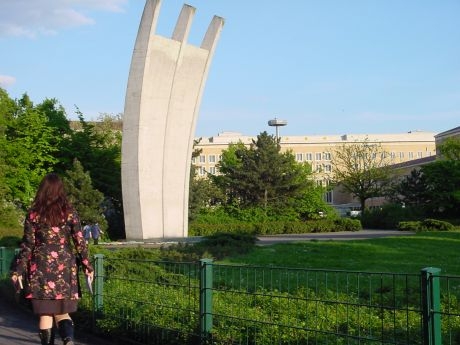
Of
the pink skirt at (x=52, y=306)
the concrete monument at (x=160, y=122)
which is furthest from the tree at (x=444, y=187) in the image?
the pink skirt at (x=52, y=306)

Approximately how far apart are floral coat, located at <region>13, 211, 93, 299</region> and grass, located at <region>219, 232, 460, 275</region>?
12.3 meters

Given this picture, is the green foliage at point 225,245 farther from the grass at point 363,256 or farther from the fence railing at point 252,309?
the fence railing at point 252,309

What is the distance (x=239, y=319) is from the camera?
7.09 meters

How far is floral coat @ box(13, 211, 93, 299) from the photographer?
6.54 metres

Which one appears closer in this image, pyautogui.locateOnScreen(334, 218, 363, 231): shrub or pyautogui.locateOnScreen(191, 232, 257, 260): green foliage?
pyautogui.locateOnScreen(191, 232, 257, 260): green foliage

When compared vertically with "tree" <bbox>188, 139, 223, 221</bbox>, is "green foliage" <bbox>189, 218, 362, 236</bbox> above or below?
below

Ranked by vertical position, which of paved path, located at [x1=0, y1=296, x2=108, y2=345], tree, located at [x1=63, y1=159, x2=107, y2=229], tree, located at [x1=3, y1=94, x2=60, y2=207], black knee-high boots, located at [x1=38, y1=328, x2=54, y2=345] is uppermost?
tree, located at [x1=3, y1=94, x2=60, y2=207]

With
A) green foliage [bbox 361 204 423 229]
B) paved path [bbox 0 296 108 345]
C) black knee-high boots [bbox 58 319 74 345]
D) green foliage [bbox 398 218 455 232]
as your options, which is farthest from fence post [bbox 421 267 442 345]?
green foliage [bbox 361 204 423 229]

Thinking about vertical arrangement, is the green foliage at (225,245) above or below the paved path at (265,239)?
above

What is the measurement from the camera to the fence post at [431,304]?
5.23 meters

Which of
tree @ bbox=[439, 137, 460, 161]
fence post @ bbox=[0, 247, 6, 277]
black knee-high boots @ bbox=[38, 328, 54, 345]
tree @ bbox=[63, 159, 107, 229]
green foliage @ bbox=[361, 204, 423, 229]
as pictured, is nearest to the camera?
black knee-high boots @ bbox=[38, 328, 54, 345]

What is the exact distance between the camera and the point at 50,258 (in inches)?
260

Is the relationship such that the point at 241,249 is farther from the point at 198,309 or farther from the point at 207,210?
the point at 207,210

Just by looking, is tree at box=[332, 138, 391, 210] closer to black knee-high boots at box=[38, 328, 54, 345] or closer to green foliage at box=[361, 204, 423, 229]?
green foliage at box=[361, 204, 423, 229]
